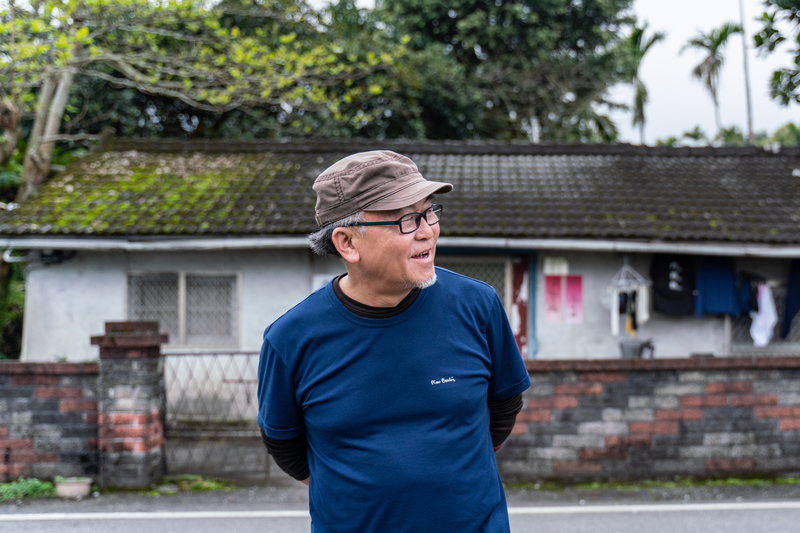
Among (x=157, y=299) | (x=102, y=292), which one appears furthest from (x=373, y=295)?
(x=102, y=292)

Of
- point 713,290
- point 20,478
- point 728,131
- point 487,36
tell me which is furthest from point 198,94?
point 728,131

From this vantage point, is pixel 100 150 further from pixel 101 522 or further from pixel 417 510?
pixel 417 510

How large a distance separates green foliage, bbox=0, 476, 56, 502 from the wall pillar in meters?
0.43

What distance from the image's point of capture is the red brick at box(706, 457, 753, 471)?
209 inches

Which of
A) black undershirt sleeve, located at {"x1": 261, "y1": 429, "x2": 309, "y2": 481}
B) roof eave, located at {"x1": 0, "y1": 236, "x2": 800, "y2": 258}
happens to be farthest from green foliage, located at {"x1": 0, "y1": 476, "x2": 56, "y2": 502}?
black undershirt sleeve, located at {"x1": 261, "y1": 429, "x2": 309, "y2": 481}

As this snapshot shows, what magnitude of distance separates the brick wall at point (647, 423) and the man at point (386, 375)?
3576mm

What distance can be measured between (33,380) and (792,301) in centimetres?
912

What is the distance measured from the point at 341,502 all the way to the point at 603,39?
63.7 feet

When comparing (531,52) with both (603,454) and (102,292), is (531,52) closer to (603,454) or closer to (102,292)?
(102,292)

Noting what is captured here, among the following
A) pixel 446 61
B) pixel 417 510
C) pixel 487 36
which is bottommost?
pixel 417 510

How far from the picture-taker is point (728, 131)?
26375 millimetres

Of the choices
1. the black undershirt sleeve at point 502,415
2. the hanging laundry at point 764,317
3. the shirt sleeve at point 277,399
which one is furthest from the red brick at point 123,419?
the hanging laundry at point 764,317

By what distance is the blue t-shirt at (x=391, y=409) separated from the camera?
1.73m

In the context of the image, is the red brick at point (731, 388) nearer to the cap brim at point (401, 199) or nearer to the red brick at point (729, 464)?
the red brick at point (729, 464)
